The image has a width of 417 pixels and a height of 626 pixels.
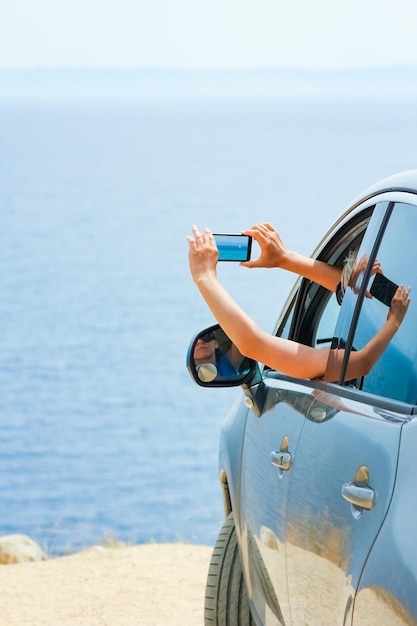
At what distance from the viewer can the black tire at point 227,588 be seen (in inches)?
174

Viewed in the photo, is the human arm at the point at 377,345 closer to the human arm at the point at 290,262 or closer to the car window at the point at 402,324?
the car window at the point at 402,324

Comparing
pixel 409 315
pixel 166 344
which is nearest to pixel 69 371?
pixel 166 344

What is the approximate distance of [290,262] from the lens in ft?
12.5

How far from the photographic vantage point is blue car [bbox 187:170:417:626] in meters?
2.48

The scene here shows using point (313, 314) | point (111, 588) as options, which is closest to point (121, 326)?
point (111, 588)

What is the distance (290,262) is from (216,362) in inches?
15.1

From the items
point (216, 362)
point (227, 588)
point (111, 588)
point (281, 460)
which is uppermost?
point (216, 362)

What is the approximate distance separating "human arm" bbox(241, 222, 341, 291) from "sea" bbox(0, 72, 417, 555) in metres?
0.18

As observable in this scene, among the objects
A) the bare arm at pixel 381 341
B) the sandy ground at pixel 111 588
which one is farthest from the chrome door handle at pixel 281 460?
the sandy ground at pixel 111 588

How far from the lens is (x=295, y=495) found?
317 centimetres

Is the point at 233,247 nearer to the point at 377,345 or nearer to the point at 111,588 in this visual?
the point at 377,345

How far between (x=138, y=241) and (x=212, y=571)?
124997 millimetres

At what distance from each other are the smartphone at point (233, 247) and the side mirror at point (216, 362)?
0.35 meters

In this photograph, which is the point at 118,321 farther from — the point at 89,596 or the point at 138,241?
the point at 89,596
